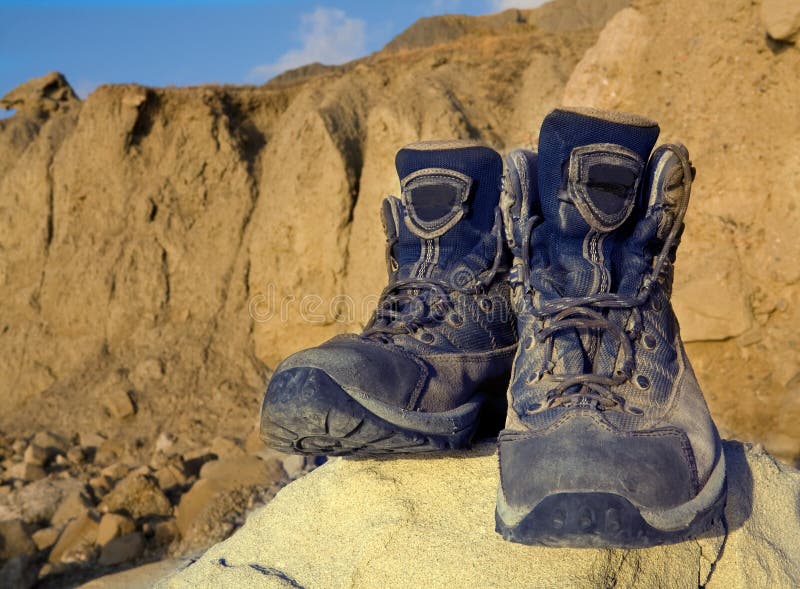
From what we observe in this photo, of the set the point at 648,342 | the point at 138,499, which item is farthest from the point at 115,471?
the point at 648,342

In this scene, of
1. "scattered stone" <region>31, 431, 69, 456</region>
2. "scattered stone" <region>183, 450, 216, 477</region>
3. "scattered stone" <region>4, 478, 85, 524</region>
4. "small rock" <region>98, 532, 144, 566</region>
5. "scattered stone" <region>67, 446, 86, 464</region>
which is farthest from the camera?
"scattered stone" <region>31, 431, 69, 456</region>

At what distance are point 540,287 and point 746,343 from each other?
131 inches

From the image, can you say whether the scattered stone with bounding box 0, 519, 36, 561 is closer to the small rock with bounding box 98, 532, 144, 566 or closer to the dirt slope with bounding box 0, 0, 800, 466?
the small rock with bounding box 98, 532, 144, 566

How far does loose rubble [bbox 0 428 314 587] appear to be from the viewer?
14.5 feet

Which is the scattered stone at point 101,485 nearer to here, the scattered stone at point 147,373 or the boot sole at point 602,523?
the scattered stone at point 147,373

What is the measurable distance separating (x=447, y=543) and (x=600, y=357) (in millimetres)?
460

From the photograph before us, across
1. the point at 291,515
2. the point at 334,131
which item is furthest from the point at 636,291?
the point at 334,131

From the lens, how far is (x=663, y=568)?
4.61 ft

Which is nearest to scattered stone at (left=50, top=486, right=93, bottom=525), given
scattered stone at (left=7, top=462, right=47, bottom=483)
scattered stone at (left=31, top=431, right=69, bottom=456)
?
scattered stone at (left=7, top=462, right=47, bottom=483)

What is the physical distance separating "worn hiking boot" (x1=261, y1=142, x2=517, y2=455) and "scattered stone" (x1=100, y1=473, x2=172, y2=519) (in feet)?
11.5

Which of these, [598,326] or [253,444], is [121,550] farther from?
[598,326]

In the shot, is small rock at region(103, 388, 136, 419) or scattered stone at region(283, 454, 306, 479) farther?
small rock at region(103, 388, 136, 419)

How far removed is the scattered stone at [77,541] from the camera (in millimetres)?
4473

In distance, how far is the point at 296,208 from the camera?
23.1 ft
